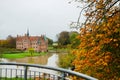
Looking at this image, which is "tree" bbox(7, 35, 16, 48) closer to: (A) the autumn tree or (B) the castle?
(B) the castle

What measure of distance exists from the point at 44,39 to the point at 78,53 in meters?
103

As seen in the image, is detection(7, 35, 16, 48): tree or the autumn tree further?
detection(7, 35, 16, 48): tree

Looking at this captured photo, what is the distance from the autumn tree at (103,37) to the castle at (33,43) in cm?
9983

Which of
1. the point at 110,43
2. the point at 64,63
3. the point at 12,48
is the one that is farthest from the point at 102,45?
the point at 12,48

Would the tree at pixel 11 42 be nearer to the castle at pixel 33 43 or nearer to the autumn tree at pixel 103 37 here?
the castle at pixel 33 43

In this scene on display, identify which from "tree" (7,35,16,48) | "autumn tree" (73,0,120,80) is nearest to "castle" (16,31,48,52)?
"tree" (7,35,16,48)

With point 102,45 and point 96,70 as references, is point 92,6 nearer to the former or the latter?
point 102,45

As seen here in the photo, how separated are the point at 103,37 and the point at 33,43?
109m

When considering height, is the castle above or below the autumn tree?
above

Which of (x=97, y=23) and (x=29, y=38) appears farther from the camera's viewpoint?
(x=29, y=38)

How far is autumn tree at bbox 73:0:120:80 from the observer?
13906mm

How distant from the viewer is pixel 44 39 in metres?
118

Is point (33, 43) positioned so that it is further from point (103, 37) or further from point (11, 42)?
point (103, 37)

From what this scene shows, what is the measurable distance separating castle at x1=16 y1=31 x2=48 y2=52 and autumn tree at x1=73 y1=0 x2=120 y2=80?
328 feet
